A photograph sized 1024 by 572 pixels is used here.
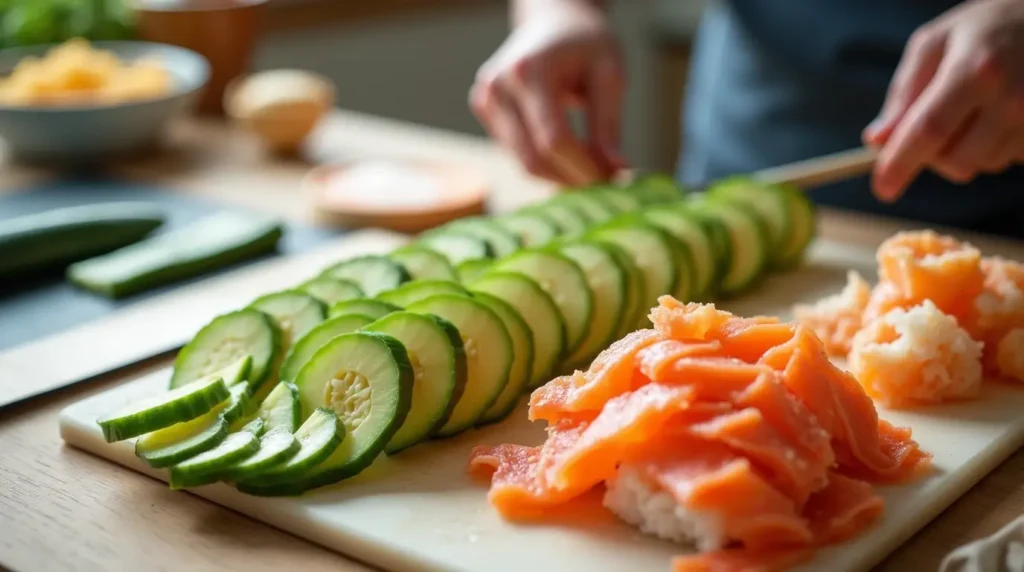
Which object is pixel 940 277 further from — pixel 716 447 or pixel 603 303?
pixel 716 447

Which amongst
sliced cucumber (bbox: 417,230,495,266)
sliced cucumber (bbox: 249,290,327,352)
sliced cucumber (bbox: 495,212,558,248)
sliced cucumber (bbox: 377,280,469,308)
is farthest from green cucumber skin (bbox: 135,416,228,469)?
sliced cucumber (bbox: 495,212,558,248)

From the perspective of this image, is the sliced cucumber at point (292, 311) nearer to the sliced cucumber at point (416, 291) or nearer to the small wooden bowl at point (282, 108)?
the sliced cucumber at point (416, 291)

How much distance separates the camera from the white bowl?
3637mm

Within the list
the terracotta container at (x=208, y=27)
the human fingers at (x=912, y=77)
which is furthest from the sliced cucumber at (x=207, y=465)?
the terracotta container at (x=208, y=27)

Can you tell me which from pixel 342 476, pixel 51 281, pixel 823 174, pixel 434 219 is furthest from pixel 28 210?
pixel 823 174

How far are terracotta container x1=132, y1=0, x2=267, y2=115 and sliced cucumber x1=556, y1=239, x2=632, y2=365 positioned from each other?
248 centimetres

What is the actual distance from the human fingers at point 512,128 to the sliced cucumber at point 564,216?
12.2 inches

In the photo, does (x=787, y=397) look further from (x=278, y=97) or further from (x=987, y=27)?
(x=278, y=97)

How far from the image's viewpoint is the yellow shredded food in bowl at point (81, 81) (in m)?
3.69

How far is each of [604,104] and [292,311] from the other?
4.46 ft

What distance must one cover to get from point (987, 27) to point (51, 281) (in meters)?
2.28

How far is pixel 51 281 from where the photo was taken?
113 inches


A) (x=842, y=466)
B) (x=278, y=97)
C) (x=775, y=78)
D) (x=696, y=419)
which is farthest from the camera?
(x=278, y=97)

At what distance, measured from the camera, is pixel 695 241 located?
104 inches
